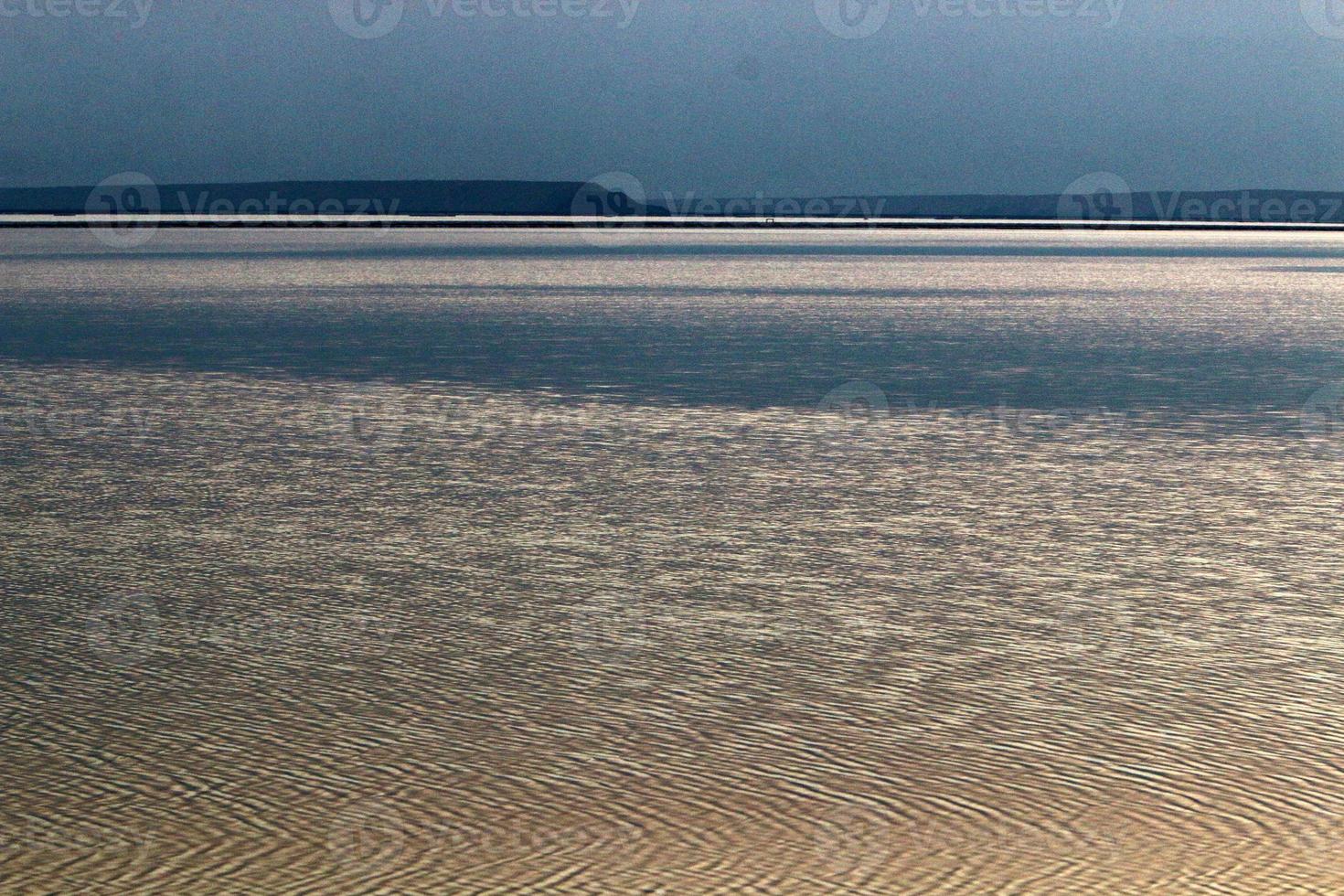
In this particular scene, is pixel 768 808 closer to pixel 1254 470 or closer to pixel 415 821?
pixel 415 821

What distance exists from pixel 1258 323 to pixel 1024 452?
14.3m

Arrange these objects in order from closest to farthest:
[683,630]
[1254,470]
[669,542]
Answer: [683,630], [669,542], [1254,470]

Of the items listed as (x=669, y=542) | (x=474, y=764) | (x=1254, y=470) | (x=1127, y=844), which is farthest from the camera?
(x=1254, y=470)

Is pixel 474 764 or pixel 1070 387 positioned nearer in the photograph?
pixel 474 764

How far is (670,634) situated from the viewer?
21.4 ft

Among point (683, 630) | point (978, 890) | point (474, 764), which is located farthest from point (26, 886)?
point (683, 630)

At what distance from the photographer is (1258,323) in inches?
971

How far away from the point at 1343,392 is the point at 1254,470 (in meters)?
5.07

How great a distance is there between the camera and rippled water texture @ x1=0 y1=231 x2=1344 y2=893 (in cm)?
430

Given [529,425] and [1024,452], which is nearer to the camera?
[1024,452]

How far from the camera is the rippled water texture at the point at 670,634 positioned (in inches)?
169

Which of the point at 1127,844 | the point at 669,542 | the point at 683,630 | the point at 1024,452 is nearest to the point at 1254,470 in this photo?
the point at 1024,452

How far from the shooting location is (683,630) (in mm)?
6570

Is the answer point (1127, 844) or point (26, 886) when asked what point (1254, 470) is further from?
point (26, 886)
